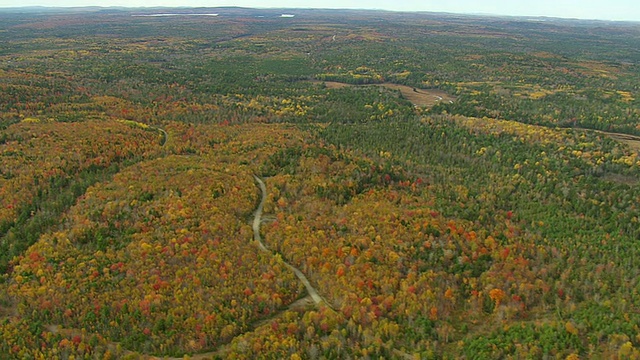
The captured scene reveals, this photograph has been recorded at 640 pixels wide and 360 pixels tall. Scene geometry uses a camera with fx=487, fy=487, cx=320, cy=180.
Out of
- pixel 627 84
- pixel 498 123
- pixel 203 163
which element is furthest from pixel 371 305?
pixel 627 84

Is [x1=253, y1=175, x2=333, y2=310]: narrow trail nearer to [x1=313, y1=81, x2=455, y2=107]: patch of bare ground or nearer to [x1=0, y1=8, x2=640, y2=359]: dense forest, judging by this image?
[x1=0, y1=8, x2=640, y2=359]: dense forest

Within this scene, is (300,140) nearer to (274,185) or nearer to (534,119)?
(274,185)

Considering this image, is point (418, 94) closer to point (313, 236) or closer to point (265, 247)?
point (313, 236)

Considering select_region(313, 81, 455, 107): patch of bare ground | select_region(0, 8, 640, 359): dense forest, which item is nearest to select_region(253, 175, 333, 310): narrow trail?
select_region(0, 8, 640, 359): dense forest

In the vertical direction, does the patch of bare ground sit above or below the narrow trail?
above

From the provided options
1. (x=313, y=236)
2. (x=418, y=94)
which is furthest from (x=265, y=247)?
(x=418, y=94)

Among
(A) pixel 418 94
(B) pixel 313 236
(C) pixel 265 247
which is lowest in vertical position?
(C) pixel 265 247

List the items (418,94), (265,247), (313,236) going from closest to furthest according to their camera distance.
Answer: (265,247) → (313,236) → (418,94)

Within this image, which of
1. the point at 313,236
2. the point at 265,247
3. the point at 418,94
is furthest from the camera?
the point at 418,94
